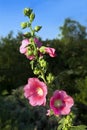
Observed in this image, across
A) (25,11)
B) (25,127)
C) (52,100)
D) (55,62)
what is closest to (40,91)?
(52,100)

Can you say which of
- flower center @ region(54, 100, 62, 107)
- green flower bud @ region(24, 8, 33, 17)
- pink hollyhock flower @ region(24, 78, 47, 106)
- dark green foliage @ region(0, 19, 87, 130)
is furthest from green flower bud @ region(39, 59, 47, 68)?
dark green foliage @ region(0, 19, 87, 130)

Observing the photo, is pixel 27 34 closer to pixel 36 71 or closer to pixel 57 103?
pixel 36 71

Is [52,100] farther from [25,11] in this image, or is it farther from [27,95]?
[25,11]

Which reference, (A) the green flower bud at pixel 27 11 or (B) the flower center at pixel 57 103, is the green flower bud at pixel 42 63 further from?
(A) the green flower bud at pixel 27 11

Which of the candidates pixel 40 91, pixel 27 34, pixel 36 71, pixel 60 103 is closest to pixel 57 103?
pixel 60 103

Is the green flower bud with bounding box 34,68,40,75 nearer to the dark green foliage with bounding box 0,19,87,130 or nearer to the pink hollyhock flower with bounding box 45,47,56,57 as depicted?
the pink hollyhock flower with bounding box 45,47,56,57
